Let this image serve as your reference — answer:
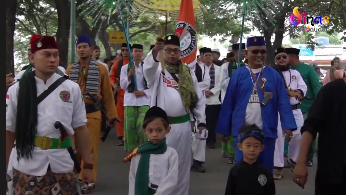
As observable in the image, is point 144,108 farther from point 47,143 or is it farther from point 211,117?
point 47,143

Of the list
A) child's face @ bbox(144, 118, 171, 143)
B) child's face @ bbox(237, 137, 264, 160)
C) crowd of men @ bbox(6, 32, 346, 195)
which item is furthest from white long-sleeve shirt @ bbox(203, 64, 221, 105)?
child's face @ bbox(237, 137, 264, 160)

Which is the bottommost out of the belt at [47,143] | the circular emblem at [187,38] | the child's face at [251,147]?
the child's face at [251,147]

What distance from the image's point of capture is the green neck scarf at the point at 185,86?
659 centimetres

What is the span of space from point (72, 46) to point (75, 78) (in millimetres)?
5885

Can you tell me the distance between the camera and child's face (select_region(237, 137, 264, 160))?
5.46m

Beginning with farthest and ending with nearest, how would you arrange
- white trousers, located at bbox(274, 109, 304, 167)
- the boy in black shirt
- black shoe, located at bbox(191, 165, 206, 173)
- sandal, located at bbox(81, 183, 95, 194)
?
black shoe, located at bbox(191, 165, 206, 173), white trousers, located at bbox(274, 109, 304, 167), sandal, located at bbox(81, 183, 95, 194), the boy in black shirt

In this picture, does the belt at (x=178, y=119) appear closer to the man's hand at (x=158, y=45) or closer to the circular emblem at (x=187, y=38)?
the man's hand at (x=158, y=45)

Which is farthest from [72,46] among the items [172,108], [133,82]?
[172,108]

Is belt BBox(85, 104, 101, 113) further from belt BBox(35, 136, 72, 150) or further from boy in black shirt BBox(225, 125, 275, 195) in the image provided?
belt BBox(35, 136, 72, 150)

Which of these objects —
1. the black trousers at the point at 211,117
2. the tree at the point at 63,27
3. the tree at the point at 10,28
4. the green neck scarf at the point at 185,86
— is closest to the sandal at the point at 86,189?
the green neck scarf at the point at 185,86

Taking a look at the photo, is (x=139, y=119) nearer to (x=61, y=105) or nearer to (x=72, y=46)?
(x=72, y=46)

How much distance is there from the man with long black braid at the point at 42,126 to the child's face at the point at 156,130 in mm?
1062

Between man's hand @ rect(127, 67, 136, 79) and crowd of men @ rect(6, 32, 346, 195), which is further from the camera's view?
man's hand @ rect(127, 67, 136, 79)

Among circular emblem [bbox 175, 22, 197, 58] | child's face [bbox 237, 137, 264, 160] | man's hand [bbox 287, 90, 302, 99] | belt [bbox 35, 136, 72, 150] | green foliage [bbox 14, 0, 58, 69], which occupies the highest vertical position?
green foliage [bbox 14, 0, 58, 69]
